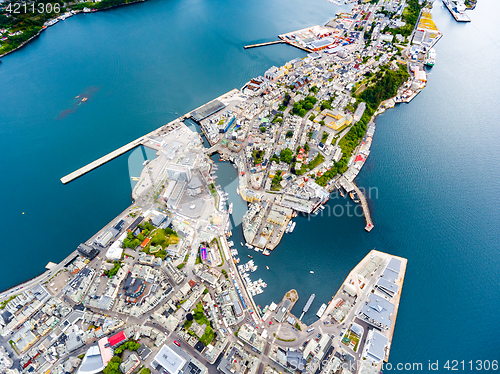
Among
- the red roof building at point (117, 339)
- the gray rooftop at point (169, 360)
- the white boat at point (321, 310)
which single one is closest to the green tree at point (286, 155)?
the white boat at point (321, 310)

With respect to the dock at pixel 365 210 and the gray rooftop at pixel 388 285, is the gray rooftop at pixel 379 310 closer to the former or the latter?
the gray rooftop at pixel 388 285

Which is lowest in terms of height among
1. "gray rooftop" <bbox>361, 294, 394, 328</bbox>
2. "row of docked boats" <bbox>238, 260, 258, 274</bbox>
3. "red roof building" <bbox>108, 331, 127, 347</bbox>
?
"gray rooftop" <bbox>361, 294, 394, 328</bbox>

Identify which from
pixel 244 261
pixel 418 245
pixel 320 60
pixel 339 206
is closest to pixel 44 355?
pixel 244 261

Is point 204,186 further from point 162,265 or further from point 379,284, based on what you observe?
point 379,284

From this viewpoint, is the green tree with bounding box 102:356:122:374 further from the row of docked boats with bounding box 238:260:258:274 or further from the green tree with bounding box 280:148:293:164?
the green tree with bounding box 280:148:293:164

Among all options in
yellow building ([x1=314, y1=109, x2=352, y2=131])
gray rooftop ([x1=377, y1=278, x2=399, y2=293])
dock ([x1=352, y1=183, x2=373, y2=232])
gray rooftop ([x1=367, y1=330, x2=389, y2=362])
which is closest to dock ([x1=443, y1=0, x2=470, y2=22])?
yellow building ([x1=314, y1=109, x2=352, y2=131])

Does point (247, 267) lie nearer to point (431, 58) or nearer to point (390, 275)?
point (390, 275)
